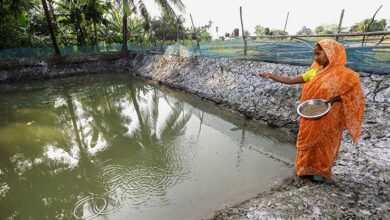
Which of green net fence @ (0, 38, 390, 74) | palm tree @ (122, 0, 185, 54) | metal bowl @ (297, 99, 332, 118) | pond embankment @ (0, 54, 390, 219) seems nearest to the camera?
metal bowl @ (297, 99, 332, 118)

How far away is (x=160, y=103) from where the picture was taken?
27.3 ft

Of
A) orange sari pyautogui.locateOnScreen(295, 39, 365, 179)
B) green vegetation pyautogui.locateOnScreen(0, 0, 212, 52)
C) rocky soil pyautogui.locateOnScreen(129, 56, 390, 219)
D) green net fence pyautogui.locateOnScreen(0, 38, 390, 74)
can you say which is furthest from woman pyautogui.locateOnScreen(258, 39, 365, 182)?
green vegetation pyautogui.locateOnScreen(0, 0, 212, 52)

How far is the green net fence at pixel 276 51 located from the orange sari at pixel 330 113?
275cm

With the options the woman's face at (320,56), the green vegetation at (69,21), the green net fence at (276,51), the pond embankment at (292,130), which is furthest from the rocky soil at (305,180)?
the green vegetation at (69,21)

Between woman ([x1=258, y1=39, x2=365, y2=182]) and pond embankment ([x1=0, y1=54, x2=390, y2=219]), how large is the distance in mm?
396

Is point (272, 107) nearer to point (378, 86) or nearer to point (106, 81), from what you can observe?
point (378, 86)

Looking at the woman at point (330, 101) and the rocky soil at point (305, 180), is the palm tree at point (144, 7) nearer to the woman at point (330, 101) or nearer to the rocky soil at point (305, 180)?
the rocky soil at point (305, 180)

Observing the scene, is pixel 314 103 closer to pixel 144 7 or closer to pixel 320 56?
pixel 320 56

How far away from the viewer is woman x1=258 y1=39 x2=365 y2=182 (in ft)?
8.65

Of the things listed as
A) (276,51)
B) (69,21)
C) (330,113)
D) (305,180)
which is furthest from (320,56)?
(69,21)

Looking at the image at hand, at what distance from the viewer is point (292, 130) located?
5219mm

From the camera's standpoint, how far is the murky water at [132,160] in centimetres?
337

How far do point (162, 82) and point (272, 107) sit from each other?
5.86m

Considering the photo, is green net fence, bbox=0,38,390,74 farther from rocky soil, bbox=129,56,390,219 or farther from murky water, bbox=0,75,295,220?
murky water, bbox=0,75,295,220
